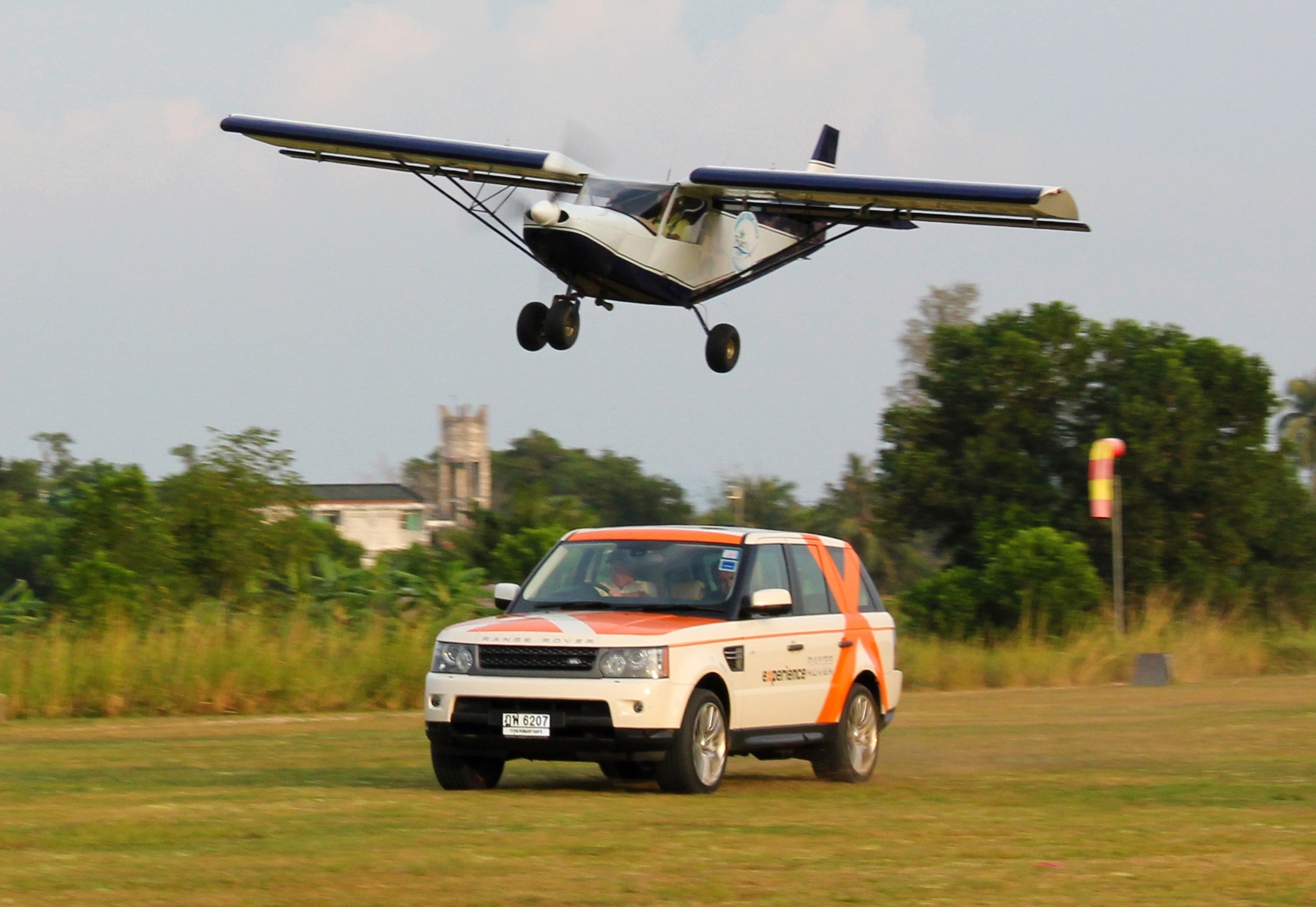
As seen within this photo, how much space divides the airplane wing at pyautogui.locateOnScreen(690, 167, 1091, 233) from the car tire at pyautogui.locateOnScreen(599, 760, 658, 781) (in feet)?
41.8

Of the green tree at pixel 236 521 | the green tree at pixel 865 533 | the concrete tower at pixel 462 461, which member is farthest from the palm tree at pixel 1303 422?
the green tree at pixel 236 521

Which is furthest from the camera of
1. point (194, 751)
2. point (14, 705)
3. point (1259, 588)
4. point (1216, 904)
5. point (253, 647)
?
point (1259, 588)

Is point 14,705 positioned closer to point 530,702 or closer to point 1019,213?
point 530,702

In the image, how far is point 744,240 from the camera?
86.7ft

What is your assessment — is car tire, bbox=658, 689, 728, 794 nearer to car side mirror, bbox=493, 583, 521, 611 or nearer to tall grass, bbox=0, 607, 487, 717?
car side mirror, bbox=493, 583, 521, 611

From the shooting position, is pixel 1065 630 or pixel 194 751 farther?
pixel 1065 630

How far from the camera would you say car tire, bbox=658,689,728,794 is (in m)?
11.1

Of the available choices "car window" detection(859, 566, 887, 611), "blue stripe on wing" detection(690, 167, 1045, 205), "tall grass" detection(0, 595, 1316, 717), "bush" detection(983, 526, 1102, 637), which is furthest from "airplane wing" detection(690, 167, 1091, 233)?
"bush" detection(983, 526, 1102, 637)

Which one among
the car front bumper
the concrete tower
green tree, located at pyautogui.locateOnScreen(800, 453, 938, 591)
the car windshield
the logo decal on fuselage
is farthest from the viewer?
the concrete tower

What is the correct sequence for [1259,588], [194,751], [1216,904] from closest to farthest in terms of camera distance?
[1216,904] → [194,751] → [1259,588]

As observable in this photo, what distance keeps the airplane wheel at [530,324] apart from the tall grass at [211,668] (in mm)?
4080

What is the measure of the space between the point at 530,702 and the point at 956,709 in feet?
41.4

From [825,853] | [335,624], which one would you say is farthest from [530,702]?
[335,624]

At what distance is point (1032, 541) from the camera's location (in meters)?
43.5
